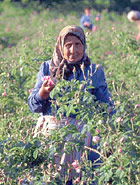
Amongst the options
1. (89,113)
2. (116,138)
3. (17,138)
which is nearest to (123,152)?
(116,138)

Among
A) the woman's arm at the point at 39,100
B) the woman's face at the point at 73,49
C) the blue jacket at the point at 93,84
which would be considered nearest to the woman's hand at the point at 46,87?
the woman's arm at the point at 39,100

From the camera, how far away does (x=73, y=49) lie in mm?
3975

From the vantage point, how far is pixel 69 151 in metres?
3.58

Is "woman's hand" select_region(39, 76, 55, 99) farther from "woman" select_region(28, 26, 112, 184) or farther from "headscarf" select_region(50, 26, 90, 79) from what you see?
"headscarf" select_region(50, 26, 90, 79)

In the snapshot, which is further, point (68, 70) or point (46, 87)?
point (68, 70)

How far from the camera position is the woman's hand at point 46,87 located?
3.65m

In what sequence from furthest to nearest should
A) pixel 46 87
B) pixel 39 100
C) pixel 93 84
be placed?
pixel 93 84 → pixel 39 100 → pixel 46 87

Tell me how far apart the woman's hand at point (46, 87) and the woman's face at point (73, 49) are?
34 cm

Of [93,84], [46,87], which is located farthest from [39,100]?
[93,84]

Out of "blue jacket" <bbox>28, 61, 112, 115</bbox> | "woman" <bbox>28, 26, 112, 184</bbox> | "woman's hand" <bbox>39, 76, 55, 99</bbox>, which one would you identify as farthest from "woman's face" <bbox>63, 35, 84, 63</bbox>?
"woman's hand" <bbox>39, 76, 55, 99</bbox>

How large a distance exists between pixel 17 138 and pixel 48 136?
255 millimetres

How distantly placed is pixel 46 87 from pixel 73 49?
16.1 inches

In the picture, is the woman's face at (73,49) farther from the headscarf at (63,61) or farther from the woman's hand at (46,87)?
the woman's hand at (46,87)

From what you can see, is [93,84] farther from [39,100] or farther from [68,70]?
[39,100]
